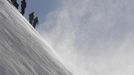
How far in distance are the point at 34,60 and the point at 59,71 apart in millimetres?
2136

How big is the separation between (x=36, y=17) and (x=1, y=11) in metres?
27.6

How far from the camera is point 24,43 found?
1467cm

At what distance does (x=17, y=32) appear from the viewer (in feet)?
50.8

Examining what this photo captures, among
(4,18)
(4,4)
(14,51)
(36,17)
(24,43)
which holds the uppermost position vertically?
(36,17)

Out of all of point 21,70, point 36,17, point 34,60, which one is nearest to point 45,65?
point 34,60

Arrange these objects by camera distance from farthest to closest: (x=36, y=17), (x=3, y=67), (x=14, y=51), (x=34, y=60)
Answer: (x=36, y=17), (x=34, y=60), (x=14, y=51), (x=3, y=67)

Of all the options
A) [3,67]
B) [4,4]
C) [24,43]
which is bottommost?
[3,67]

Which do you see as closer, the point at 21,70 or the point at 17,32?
the point at 21,70

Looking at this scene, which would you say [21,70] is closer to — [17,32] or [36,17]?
[17,32]

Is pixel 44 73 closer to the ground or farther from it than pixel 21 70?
farther from it

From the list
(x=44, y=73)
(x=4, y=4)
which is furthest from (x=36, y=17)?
(x=44, y=73)

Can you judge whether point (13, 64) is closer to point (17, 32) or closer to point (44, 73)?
point (44, 73)

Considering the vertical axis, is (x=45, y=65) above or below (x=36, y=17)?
below

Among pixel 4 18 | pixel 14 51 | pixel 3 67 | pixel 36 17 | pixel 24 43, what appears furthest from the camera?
pixel 36 17
